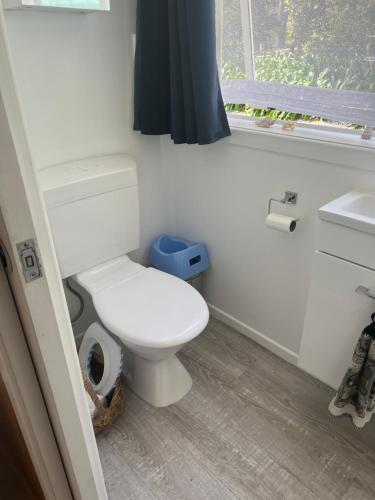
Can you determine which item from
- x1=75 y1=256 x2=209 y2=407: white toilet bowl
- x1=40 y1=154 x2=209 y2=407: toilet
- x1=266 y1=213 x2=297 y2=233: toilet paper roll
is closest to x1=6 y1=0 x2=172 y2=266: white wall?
x1=40 y1=154 x2=209 y2=407: toilet

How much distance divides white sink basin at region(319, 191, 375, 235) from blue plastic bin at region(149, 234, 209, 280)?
823mm

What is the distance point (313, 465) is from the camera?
1.34 meters

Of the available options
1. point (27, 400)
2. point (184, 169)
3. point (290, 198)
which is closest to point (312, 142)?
point (290, 198)

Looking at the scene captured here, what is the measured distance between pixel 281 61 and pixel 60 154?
3.19 ft

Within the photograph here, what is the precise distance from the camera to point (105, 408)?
57.1 inches

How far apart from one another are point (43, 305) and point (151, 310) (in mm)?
782

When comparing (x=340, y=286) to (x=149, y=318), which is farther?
(x=149, y=318)

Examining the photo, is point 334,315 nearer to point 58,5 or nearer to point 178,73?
point 178,73

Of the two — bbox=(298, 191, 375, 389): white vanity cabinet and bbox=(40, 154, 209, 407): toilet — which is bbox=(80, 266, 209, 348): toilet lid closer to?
bbox=(40, 154, 209, 407): toilet

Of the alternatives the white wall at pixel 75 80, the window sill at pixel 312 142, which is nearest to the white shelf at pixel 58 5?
→ the white wall at pixel 75 80

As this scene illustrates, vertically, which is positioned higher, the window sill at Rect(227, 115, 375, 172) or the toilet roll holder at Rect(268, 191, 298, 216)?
the window sill at Rect(227, 115, 375, 172)

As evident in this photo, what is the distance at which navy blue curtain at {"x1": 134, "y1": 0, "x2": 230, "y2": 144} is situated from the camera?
138cm

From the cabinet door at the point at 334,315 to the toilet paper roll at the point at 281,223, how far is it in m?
0.28

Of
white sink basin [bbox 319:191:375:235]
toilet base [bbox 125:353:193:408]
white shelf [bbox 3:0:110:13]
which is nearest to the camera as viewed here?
→ white sink basin [bbox 319:191:375:235]
